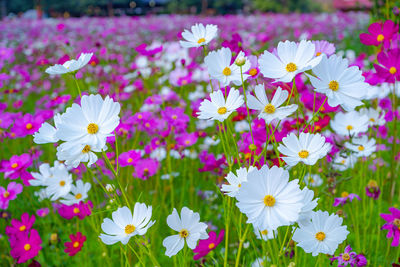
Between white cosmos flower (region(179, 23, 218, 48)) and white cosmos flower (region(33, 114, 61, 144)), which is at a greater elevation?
white cosmos flower (region(179, 23, 218, 48))

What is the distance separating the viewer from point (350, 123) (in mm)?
1394

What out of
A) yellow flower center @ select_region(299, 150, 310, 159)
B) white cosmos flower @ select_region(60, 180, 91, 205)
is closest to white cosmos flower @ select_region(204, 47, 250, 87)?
yellow flower center @ select_region(299, 150, 310, 159)

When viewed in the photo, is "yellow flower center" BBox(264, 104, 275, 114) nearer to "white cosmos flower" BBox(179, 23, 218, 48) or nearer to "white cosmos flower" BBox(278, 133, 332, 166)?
"white cosmos flower" BBox(278, 133, 332, 166)

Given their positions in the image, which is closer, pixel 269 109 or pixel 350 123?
pixel 269 109

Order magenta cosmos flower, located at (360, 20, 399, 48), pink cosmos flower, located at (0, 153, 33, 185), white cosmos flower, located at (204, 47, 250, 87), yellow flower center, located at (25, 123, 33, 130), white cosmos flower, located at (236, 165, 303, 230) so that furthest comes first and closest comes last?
yellow flower center, located at (25, 123, 33, 130)
pink cosmos flower, located at (0, 153, 33, 185)
magenta cosmos flower, located at (360, 20, 399, 48)
white cosmos flower, located at (204, 47, 250, 87)
white cosmos flower, located at (236, 165, 303, 230)

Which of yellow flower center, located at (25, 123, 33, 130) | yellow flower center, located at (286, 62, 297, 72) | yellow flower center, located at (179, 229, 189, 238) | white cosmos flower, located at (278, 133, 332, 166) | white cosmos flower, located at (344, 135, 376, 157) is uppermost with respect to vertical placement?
yellow flower center, located at (286, 62, 297, 72)

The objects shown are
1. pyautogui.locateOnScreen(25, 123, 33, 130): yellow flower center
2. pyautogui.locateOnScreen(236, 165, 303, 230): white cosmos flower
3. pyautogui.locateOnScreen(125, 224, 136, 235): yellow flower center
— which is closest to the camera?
pyautogui.locateOnScreen(236, 165, 303, 230): white cosmos flower

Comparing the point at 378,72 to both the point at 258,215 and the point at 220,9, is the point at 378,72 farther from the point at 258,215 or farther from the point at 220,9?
the point at 220,9

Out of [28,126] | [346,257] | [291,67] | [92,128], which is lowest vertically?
[346,257]

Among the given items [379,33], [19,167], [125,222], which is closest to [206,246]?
[125,222]

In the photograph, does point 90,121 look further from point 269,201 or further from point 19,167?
point 19,167

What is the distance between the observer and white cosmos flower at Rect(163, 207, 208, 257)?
0.79m

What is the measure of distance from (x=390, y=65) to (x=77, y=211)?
109 centimetres

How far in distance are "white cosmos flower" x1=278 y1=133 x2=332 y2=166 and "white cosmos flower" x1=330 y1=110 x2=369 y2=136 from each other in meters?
0.66
